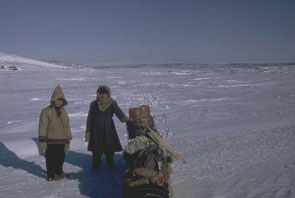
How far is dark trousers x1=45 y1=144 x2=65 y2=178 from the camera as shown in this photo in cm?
471

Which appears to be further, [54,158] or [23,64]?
[23,64]

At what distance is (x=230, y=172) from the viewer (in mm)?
4746

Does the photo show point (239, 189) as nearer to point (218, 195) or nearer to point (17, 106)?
point (218, 195)

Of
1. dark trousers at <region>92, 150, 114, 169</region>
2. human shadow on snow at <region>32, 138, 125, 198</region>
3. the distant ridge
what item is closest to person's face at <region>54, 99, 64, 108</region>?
dark trousers at <region>92, 150, 114, 169</region>

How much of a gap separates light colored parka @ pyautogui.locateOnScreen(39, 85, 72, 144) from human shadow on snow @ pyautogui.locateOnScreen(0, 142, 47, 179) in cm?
83

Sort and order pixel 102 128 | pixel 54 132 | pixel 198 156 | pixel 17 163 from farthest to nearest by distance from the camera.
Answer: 1. pixel 17 163
2. pixel 198 156
3. pixel 102 128
4. pixel 54 132

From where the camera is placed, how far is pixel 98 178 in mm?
4871

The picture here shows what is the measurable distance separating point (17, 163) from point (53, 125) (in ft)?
6.01

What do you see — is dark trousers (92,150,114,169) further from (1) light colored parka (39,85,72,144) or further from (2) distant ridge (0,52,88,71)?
(2) distant ridge (0,52,88,71)

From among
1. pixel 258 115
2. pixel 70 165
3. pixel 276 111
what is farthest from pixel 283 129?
pixel 70 165

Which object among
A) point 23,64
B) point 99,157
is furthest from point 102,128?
point 23,64

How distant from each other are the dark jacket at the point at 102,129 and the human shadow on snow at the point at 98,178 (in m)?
0.42

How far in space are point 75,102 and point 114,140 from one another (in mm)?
9175

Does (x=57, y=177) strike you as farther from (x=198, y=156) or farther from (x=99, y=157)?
(x=198, y=156)
